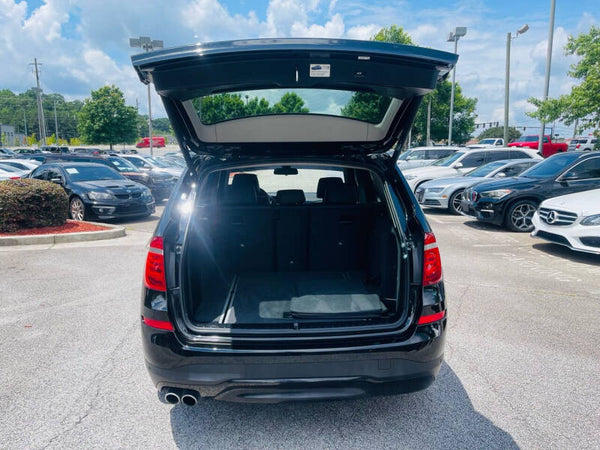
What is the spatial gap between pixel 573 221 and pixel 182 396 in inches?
262

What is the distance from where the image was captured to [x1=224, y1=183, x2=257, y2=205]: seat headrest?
3701mm

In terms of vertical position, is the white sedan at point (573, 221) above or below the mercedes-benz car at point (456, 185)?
below

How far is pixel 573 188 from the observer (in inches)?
338

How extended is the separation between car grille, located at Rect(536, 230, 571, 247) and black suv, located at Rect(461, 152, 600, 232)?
6.33 feet

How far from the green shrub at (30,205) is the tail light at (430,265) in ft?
27.4

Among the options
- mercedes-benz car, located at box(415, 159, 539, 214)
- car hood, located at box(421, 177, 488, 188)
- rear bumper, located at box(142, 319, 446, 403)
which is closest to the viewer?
rear bumper, located at box(142, 319, 446, 403)

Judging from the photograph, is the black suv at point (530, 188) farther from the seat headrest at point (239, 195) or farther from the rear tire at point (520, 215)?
the seat headrest at point (239, 195)

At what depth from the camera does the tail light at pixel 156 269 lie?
7.99 feet

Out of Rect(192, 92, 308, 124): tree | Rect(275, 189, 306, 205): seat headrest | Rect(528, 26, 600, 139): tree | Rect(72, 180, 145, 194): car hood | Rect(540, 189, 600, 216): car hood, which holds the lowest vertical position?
Rect(540, 189, 600, 216): car hood

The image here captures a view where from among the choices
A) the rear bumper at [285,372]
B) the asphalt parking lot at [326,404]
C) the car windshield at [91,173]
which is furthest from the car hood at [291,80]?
the car windshield at [91,173]

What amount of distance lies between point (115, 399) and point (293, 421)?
125 centimetres

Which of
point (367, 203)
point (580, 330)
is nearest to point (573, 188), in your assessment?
point (580, 330)

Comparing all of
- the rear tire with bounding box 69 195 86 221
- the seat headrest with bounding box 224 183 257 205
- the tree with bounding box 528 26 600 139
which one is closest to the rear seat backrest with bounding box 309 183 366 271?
the seat headrest with bounding box 224 183 257 205

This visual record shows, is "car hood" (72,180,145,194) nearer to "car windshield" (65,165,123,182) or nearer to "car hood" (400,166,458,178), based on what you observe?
"car windshield" (65,165,123,182)
